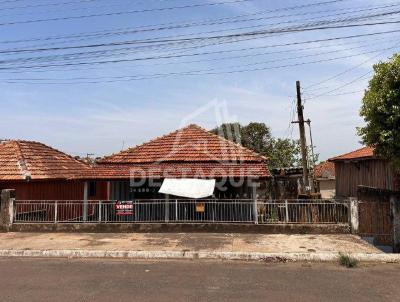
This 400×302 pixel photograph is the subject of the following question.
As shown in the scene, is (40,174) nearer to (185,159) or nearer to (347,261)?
(185,159)

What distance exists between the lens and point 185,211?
14.2m

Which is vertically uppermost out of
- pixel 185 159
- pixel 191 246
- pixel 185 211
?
pixel 185 159

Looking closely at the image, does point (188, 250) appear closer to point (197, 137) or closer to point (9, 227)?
point (9, 227)

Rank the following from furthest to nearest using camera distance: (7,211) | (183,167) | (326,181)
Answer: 1. (326,181)
2. (183,167)
3. (7,211)

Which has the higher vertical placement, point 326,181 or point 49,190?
point 326,181

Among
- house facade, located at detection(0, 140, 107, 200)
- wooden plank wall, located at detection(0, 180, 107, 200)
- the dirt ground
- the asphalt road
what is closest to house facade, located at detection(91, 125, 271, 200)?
house facade, located at detection(0, 140, 107, 200)

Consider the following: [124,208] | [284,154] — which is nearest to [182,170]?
[124,208]

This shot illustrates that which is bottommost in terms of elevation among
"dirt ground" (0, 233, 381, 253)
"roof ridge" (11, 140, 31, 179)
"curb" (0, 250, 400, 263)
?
"curb" (0, 250, 400, 263)

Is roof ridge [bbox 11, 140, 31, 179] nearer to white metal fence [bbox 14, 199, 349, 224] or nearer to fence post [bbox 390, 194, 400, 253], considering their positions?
white metal fence [bbox 14, 199, 349, 224]

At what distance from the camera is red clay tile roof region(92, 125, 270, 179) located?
51.5 feet

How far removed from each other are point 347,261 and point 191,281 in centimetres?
393

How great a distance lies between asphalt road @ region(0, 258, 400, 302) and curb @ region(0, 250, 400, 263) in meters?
0.41

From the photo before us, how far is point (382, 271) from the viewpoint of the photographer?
911cm

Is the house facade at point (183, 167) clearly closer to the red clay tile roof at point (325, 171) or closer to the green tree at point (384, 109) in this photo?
the green tree at point (384, 109)
